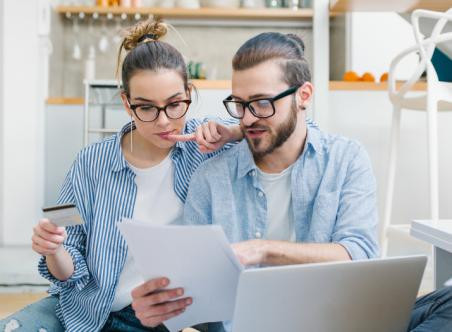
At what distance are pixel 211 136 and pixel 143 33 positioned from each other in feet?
1.30

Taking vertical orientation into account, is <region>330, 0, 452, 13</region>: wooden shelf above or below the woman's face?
above

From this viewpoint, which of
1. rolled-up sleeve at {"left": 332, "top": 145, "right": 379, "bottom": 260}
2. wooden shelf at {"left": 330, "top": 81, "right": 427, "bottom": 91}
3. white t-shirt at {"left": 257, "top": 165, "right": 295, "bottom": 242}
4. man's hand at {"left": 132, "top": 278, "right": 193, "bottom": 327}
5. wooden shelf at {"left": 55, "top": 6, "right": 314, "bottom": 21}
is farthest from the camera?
wooden shelf at {"left": 55, "top": 6, "right": 314, "bottom": 21}

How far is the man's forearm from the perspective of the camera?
1142 millimetres

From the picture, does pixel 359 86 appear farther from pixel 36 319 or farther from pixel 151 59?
pixel 36 319

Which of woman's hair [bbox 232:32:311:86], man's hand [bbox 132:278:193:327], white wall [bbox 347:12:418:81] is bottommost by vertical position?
man's hand [bbox 132:278:193:327]

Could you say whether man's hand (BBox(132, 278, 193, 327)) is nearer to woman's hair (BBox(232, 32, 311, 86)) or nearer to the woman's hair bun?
woman's hair (BBox(232, 32, 311, 86))

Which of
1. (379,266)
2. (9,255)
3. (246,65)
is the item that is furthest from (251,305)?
(9,255)

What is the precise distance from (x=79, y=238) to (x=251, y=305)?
668 millimetres

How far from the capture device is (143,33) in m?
1.61

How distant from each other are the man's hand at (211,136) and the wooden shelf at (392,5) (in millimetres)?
1810

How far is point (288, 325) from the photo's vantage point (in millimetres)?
987

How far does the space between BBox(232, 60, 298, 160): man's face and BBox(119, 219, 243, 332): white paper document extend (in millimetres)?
379

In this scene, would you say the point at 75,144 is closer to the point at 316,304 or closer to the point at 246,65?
the point at 246,65

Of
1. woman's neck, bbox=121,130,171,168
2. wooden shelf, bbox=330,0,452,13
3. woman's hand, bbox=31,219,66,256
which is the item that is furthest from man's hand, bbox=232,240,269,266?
wooden shelf, bbox=330,0,452,13
